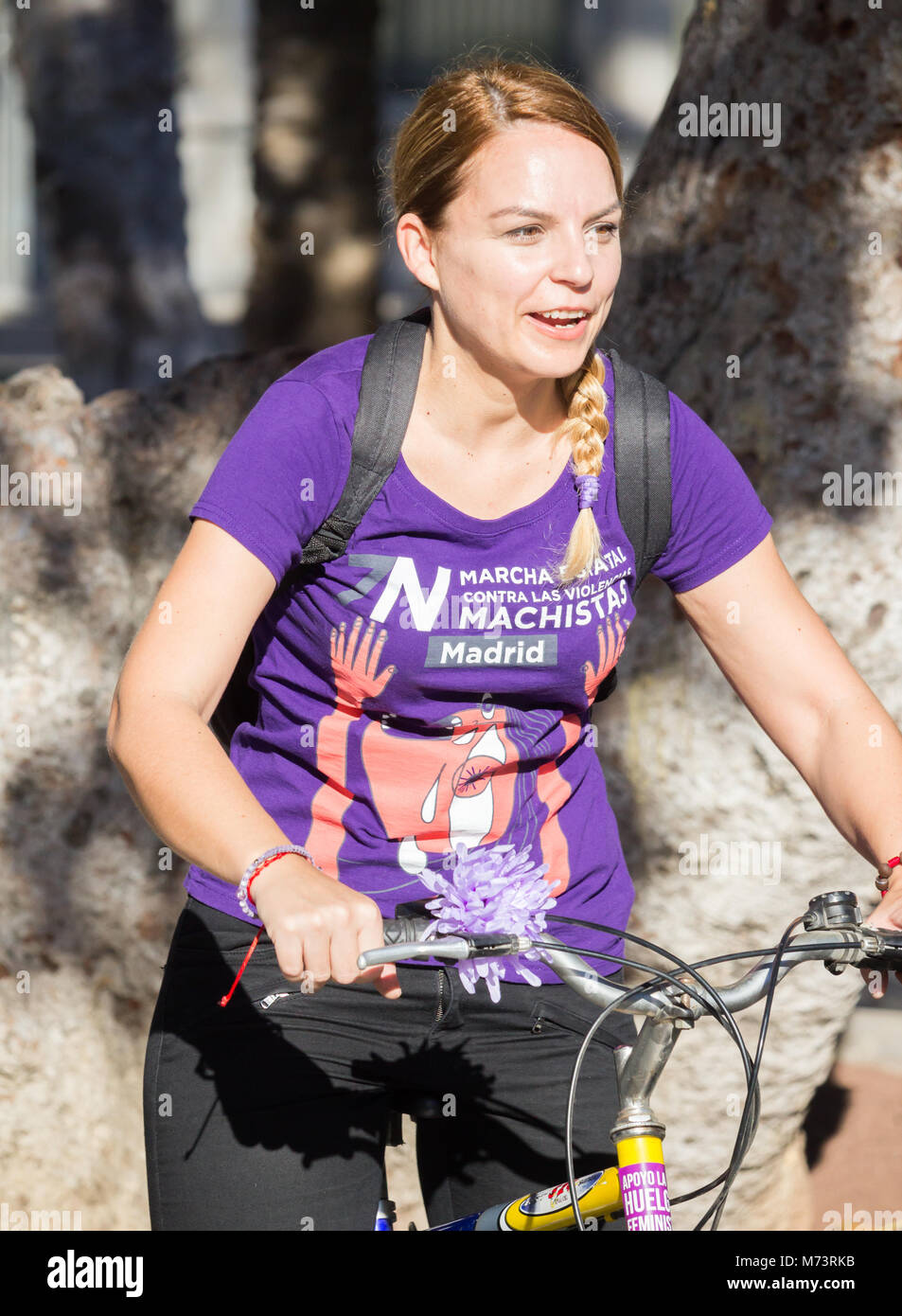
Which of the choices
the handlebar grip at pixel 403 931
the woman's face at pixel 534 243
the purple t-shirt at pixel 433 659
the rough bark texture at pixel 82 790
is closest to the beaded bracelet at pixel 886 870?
the purple t-shirt at pixel 433 659

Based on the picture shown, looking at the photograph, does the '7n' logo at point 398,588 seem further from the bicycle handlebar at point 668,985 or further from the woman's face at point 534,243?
the bicycle handlebar at point 668,985

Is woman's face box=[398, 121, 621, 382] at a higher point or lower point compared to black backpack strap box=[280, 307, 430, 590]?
higher

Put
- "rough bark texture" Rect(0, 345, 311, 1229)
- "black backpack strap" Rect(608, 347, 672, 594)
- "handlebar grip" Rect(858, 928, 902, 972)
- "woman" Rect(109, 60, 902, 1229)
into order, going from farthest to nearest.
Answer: "rough bark texture" Rect(0, 345, 311, 1229) → "black backpack strap" Rect(608, 347, 672, 594) → "woman" Rect(109, 60, 902, 1229) → "handlebar grip" Rect(858, 928, 902, 972)

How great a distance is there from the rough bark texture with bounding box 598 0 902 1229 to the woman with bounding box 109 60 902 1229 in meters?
1.11

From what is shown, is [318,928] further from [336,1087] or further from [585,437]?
[585,437]

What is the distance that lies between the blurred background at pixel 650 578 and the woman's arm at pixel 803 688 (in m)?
0.99

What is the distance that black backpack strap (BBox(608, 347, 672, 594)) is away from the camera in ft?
8.13

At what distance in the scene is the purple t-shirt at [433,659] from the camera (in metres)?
2.35

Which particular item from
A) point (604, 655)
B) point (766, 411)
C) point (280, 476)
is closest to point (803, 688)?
point (604, 655)

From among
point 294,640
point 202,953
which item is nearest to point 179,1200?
point 202,953

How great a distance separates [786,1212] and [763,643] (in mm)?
2478

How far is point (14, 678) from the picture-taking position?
3918 mm

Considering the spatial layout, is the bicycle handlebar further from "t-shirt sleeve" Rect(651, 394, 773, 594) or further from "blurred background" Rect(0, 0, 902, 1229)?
"blurred background" Rect(0, 0, 902, 1229)

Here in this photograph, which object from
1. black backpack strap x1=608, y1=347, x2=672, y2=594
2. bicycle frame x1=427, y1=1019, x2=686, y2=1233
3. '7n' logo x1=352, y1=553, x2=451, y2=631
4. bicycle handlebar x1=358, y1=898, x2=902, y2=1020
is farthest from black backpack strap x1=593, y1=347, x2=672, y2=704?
bicycle frame x1=427, y1=1019, x2=686, y2=1233
